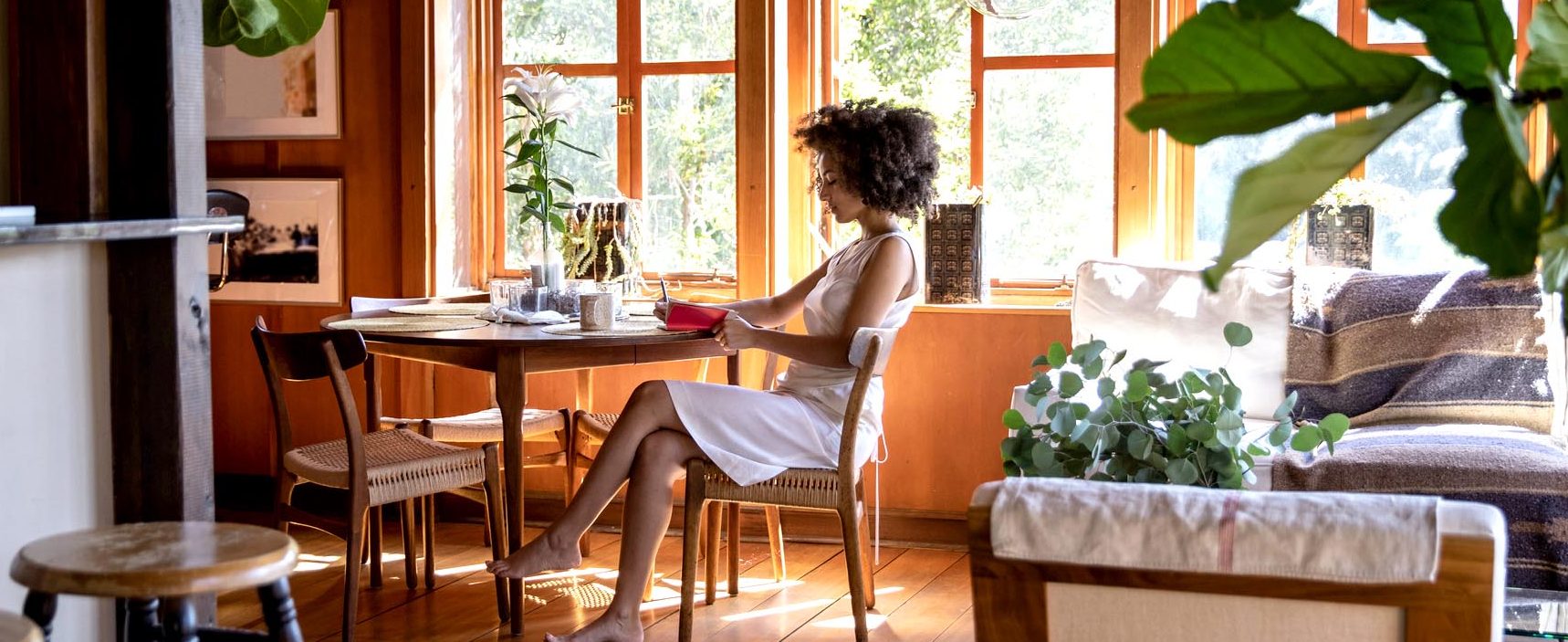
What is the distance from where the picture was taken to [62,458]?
2.04 m

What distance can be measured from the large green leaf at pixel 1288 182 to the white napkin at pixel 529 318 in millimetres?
3371

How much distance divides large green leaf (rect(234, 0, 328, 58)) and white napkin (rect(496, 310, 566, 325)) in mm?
1434

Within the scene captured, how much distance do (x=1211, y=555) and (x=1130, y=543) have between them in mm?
55

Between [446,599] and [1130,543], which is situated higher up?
[1130,543]

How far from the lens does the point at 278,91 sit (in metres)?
4.71

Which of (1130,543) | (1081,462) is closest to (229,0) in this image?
(1081,462)

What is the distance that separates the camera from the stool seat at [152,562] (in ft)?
5.11

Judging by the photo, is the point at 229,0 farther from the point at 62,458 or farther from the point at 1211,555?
the point at 1211,555

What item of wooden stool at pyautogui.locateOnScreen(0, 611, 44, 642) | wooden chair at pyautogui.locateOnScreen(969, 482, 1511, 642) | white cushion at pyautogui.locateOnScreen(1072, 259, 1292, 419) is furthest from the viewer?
white cushion at pyautogui.locateOnScreen(1072, 259, 1292, 419)

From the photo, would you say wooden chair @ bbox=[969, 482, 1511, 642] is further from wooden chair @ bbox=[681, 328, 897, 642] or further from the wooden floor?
the wooden floor

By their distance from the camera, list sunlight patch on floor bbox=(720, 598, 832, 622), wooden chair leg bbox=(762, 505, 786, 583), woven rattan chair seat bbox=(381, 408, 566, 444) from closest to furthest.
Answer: sunlight patch on floor bbox=(720, 598, 832, 622) → wooden chair leg bbox=(762, 505, 786, 583) → woven rattan chair seat bbox=(381, 408, 566, 444)

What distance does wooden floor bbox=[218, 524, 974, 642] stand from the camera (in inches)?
138

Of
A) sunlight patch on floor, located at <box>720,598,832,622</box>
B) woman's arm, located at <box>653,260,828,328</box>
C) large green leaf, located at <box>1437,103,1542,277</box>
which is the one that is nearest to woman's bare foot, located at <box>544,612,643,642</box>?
sunlight patch on floor, located at <box>720,598,832,622</box>

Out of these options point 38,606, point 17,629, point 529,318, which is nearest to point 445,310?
point 529,318
